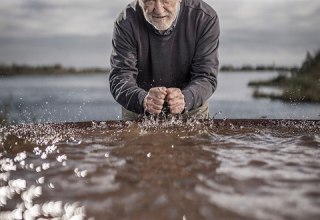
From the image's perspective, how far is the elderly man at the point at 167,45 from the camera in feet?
11.0

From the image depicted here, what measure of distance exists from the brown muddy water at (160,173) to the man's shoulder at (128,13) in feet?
4.57

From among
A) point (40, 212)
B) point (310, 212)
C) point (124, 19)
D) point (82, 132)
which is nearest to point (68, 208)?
point (40, 212)

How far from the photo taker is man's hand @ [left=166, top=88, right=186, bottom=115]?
2.66 m

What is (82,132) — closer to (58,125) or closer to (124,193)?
(58,125)

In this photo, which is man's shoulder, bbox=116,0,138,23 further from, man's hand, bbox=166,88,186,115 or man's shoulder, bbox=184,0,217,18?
man's hand, bbox=166,88,186,115

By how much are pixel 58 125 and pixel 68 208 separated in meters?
1.34

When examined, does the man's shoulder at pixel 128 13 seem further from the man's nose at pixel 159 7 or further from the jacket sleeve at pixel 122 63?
the man's nose at pixel 159 7

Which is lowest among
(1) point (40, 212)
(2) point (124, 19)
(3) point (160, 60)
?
(1) point (40, 212)

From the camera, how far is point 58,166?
157 centimetres

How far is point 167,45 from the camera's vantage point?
3.53 meters

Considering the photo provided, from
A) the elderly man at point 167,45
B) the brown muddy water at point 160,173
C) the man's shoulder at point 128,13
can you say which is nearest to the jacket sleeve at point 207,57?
the elderly man at point 167,45

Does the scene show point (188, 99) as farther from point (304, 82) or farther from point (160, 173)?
point (304, 82)

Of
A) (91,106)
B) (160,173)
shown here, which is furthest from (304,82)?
(91,106)

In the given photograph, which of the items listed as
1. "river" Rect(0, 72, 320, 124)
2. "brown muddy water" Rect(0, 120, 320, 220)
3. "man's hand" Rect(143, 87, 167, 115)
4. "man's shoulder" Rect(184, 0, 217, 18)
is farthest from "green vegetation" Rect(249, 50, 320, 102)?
"brown muddy water" Rect(0, 120, 320, 220)
